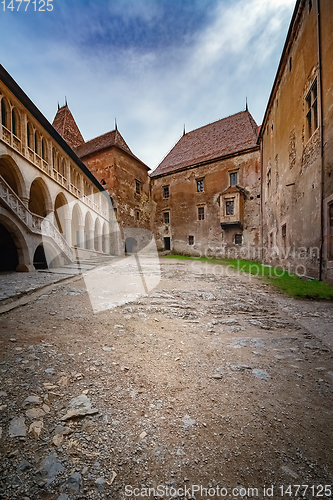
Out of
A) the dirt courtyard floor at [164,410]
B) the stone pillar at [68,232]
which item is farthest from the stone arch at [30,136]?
the dirt courtyard floor at [164,410]

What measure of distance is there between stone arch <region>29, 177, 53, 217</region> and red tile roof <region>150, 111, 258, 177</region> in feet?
56.1

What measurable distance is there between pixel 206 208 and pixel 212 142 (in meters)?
9.24

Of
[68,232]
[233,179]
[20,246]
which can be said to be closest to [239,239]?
[233,179]

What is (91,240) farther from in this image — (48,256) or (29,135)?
(29,135)

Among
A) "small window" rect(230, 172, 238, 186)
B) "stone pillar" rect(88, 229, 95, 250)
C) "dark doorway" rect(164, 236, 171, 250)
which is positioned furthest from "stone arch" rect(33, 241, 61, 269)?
"small window" rect(230, 172, 238, 186)

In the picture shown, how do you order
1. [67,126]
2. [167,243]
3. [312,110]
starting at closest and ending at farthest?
1. [312,110]
2. [167,243]
3. [67,126]

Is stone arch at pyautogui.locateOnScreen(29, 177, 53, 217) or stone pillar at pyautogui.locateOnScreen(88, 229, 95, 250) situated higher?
stone arch at pyautogui.locateOnScreen(29, 177, 53, 217)

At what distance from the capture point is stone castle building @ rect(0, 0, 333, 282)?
857 centimetres

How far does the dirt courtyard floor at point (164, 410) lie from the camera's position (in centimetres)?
139

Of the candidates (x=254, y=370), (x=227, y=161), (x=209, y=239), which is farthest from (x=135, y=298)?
(x=227, y=161)

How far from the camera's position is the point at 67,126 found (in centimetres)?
2970

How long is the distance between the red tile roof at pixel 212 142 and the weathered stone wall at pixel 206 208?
117cm

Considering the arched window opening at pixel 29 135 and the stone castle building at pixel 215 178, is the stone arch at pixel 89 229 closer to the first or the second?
the stone castle building at pixel 215 178

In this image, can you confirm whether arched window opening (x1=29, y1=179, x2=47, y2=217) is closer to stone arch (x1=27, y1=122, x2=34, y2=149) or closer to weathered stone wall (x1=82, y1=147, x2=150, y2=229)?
stone arch (x1=27, y1=122, x2=34, y2=149)
